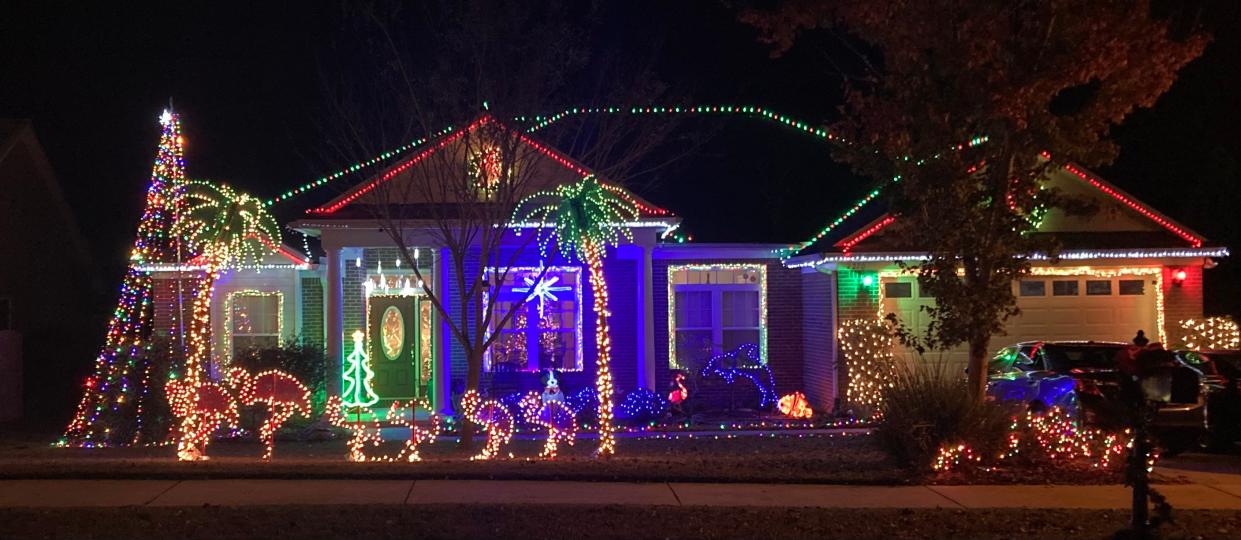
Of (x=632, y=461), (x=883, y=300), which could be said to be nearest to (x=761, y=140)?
(x=883, y=300)

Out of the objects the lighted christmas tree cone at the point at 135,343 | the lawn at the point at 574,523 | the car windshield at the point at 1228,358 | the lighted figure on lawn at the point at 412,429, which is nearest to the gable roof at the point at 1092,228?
the car windshield at the point at 1228,358

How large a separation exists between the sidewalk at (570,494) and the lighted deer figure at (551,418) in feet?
7.62

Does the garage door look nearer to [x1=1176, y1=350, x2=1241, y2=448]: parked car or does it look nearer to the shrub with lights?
[x1=1176, y1=350, x2=1241, y2=448]: parked car

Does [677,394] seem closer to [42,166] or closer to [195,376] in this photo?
[195,376]

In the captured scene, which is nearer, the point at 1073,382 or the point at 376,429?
the point at 1073,382

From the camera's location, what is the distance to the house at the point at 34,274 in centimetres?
2044

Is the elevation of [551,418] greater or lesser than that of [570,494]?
greater

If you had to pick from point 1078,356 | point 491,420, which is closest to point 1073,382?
point 1078,356

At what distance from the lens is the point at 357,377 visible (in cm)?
1709

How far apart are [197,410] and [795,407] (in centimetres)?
927

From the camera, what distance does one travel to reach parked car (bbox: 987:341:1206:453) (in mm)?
12898

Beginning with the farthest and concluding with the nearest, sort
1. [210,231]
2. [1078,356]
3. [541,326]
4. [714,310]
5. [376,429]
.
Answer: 1. [714,310]
2. [541,326]
3. [1078,356]
4. [376,429]
5. [210,231]

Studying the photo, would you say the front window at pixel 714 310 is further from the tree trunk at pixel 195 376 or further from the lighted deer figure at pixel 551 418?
the tree trunk at pixel 195 376

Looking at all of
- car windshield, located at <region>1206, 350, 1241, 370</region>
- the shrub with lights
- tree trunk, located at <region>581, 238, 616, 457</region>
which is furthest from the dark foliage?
car windshield, located at <region>1206, 350, 1241, 370</region>
